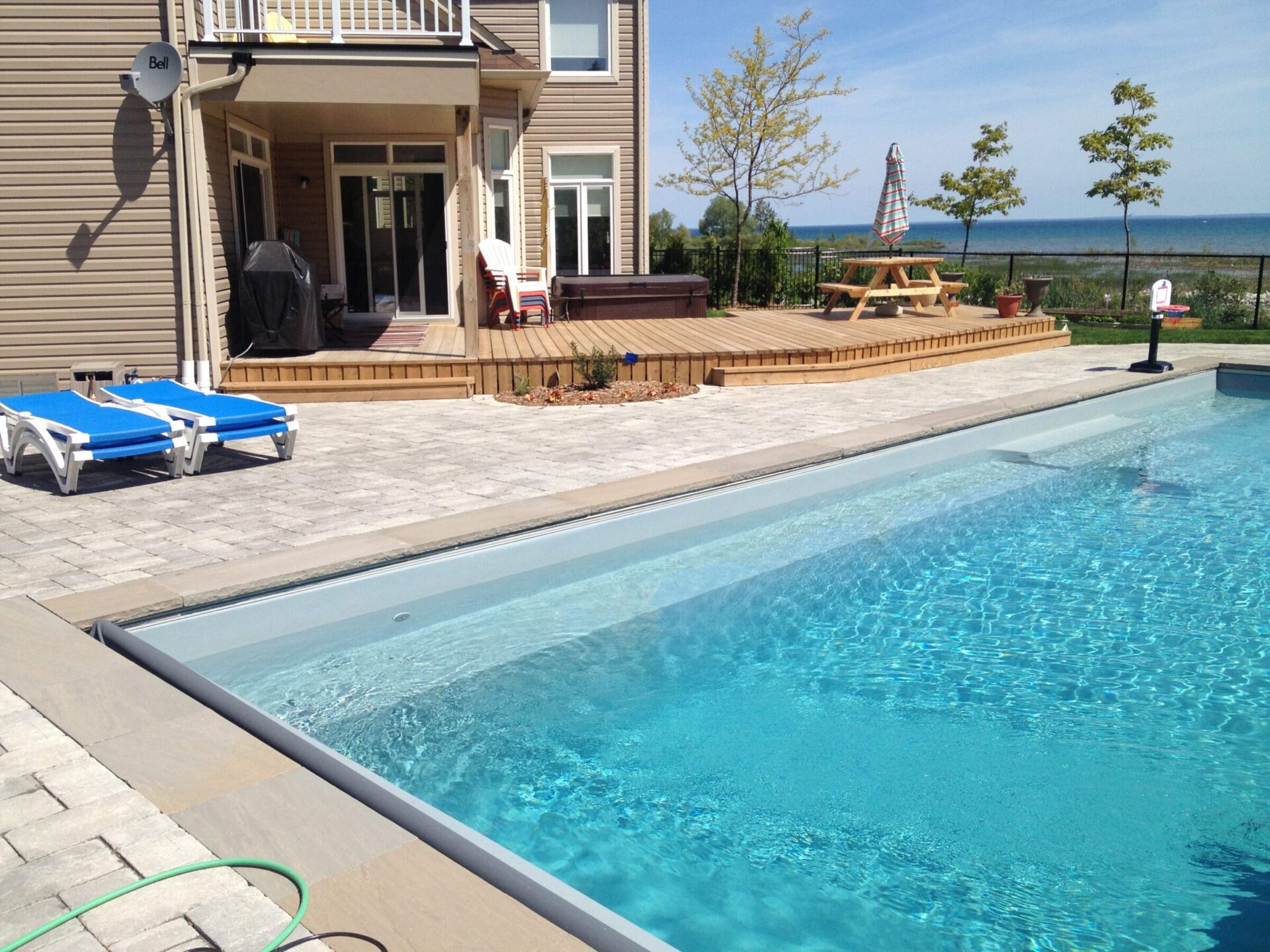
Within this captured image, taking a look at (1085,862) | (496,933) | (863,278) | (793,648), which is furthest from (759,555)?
(863,278)

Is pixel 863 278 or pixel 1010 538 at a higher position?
pixel 863 278

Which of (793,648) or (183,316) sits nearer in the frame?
(793,648)

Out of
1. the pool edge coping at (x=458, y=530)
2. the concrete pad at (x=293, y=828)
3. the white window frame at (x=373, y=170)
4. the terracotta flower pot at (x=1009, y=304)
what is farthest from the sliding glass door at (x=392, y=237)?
the concrete pad at (x=293, y=828)

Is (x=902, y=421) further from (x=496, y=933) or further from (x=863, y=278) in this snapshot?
(x=863, y=278)

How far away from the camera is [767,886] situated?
120 inches

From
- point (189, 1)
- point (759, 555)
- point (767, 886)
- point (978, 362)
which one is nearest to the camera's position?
point (767, 886)

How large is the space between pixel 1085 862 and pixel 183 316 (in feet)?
30.2

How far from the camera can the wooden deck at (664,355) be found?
1023 centimetres

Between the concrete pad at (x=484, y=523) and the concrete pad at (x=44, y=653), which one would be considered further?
the concrete pad at (x=484, y=523)

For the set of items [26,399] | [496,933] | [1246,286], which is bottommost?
[496,933]

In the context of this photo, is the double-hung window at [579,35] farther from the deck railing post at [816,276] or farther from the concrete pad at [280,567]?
the concrete pad at [280,567]

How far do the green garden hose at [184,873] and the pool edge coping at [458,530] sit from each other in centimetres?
210

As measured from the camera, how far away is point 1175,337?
1496 centimetres

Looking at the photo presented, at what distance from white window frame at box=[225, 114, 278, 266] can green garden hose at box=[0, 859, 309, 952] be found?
929 cm
